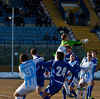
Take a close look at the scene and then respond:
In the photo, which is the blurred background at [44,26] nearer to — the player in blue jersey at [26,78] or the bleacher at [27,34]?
the bleacher at [27,34]

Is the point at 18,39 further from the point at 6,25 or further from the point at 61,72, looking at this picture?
the point at 61,72

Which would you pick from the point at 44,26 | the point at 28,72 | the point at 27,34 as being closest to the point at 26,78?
the point at 28,72

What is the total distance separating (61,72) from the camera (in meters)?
11.0

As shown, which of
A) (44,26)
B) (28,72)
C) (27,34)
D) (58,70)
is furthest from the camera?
(44,26)

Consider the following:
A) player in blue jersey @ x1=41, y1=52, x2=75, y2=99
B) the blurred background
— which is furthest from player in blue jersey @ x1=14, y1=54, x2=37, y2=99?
the blurred background

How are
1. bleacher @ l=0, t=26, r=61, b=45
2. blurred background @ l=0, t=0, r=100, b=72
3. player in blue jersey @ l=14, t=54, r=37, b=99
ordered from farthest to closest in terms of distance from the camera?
bleacher @ l=0, t=26, r=61, b=45 < blurred background @ l=0, t=0, r=100, b=72 < player in blue jersey @ l=14, t=54, r=37, b=99

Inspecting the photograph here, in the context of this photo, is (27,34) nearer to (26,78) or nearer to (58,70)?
(26,78)

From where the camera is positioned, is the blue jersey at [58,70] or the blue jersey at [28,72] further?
the blue jersey at [28,72]

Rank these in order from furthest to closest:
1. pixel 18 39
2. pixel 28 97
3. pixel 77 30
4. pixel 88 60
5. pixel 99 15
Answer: pixel 99 15 → pixel 77 30 → pixel 18 39 → pixel 28 97 → pixel 88 60

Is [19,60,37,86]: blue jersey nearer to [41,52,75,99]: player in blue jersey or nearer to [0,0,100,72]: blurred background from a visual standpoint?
[41,52,75,99]: player in blue jersey

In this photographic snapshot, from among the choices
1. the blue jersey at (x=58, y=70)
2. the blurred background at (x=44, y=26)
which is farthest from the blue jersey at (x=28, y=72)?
the blurred background at (x=44, y=26)

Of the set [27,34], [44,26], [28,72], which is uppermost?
[44,26]

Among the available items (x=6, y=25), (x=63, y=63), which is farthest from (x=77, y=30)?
(x=63, y=63)

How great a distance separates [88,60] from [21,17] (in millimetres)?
21827
